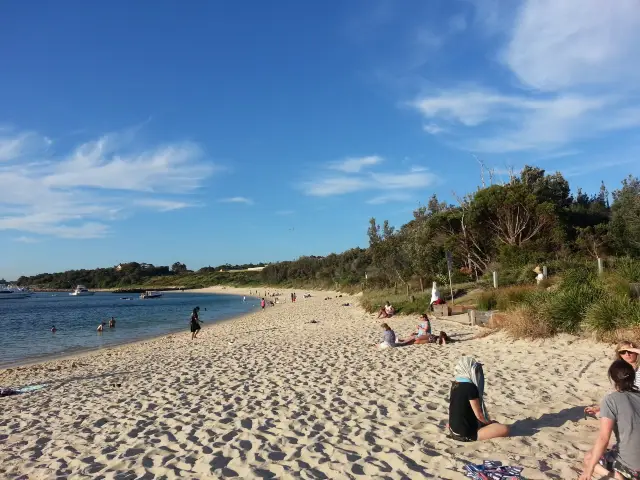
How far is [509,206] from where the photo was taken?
29516 millimetres

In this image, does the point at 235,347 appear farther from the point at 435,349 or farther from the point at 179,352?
the point at 435,349

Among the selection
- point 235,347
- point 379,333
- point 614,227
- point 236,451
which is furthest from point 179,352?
point 614,227

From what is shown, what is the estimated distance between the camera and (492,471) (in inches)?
159

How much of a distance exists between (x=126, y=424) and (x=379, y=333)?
9.84 m

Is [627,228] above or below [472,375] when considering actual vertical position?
above

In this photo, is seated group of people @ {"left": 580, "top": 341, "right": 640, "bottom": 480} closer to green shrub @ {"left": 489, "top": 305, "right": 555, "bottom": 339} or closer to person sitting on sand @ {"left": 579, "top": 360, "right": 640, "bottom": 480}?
person sitting on sand @ {"left": 579, "top": 360, "right": 640, "bottom": 480}

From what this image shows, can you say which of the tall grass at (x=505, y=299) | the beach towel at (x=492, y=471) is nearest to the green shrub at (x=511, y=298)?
the tall grass at (x=505, y=299)

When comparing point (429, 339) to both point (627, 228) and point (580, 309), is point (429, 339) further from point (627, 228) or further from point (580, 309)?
point (627, 228)

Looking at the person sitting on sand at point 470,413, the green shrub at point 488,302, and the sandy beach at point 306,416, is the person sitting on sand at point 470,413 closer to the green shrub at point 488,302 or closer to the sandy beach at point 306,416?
the sandy beach at point 306,416

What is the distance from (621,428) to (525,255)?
22814 mm

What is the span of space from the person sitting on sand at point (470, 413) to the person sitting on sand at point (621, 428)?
1.21m

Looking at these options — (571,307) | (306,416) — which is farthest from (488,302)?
(306,416)

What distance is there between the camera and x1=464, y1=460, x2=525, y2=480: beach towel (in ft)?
12.9

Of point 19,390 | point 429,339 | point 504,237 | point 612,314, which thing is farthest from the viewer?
point 504,237
